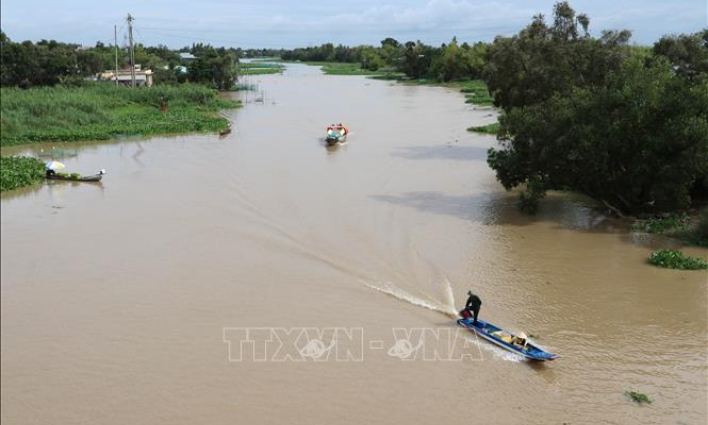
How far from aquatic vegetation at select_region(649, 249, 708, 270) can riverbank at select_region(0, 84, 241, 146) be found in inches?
613

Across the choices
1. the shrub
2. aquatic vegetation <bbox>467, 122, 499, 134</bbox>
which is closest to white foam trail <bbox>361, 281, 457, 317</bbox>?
the shrub

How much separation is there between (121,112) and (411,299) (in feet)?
106

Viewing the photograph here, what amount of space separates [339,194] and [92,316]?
10.8m

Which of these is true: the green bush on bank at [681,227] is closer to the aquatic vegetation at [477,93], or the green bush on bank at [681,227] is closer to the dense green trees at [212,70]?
the aquatic vegetation at [477,93]

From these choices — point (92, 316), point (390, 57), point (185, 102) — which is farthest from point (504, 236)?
point (390, 57)

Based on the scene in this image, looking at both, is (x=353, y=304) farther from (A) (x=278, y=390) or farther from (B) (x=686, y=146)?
(B) (x=686, y=146)

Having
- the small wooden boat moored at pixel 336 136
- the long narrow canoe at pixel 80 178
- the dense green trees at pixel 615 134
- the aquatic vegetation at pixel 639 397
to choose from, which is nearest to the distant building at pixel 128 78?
the small wooden boat moored at pixel 336 136

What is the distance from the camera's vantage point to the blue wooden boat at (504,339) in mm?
10453

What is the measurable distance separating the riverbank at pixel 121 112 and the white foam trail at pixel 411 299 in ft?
31.4

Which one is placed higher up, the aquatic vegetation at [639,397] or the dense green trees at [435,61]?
the dense green trees at [435,61]

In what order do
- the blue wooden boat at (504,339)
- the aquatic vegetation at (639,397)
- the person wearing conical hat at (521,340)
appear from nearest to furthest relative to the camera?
the aquatic vegetation at (639,397) → the blue wooden boat at (504,339) → the person wearing conical hat at (521,340)

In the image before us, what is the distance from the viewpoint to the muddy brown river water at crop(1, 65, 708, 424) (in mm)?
9617

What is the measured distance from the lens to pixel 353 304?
41.8 feet

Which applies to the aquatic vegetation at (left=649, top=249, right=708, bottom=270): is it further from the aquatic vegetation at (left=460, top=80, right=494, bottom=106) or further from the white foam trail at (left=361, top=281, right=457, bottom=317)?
the aquatic vegetation at (left=460, top=80, right=494, bottom=106)
